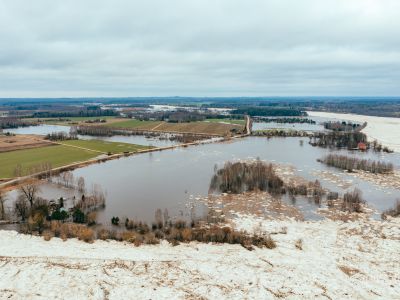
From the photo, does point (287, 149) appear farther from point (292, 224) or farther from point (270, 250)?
point (270, 250)

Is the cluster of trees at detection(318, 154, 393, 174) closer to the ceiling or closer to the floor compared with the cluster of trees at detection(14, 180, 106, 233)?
closer to the ceiling

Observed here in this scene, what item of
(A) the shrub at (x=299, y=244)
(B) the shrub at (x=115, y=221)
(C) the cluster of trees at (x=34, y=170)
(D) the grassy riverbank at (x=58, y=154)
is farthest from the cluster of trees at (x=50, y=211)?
(A) the shrub at (x=299, y=244)

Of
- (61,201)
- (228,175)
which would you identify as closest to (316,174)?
(228,175)

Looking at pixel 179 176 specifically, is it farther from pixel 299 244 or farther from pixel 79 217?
pixel 299 244

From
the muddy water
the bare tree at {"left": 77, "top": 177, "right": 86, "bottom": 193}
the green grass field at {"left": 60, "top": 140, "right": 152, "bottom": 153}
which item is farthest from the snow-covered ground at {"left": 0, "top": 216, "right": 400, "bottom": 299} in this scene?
the green grass field at {"left": 60, "top": 140, "right": 152, "bottom": 153}

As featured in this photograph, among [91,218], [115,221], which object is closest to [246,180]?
[115,221]

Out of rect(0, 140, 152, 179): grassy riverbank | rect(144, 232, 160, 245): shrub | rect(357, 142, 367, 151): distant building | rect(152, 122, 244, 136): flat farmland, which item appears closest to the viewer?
rect(144, 232, 160, 245): shrub

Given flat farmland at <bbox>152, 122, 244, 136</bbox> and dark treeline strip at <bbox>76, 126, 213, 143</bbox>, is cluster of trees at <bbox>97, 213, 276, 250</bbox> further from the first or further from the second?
flat farmland at <bbox>152, 122, 244, 136</bbox>
